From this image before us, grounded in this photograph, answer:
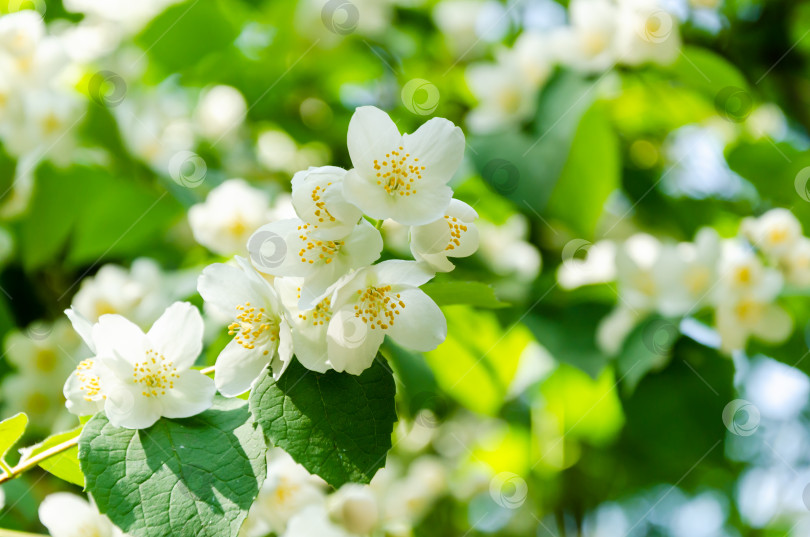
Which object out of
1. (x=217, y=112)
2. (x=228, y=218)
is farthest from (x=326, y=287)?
(x=217, y=112)

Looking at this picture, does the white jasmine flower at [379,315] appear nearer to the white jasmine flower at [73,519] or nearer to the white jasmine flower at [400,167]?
the white jasmine flower at [400,167]

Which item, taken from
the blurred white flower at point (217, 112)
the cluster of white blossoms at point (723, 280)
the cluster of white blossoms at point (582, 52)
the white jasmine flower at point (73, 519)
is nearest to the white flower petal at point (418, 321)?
the white jasmine flower at point (73, 519)

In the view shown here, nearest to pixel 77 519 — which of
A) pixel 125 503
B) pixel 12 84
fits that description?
pixel 125 503

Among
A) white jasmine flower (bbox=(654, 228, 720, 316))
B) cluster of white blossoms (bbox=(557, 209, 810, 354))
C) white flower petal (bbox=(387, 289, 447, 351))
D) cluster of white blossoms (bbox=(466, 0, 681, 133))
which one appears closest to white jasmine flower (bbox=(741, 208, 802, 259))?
cluster of white blossoms (bbox=(557, 209, 810, 354))

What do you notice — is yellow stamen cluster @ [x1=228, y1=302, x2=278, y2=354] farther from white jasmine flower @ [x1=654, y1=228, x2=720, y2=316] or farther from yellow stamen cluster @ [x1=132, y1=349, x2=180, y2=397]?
white jasmine flower @ [x1=654, y1=228, x2=720, y2=316]

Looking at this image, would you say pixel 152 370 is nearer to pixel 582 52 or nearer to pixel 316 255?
pixel 316 255

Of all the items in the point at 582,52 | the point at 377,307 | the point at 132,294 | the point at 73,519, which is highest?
the point at 377,307
